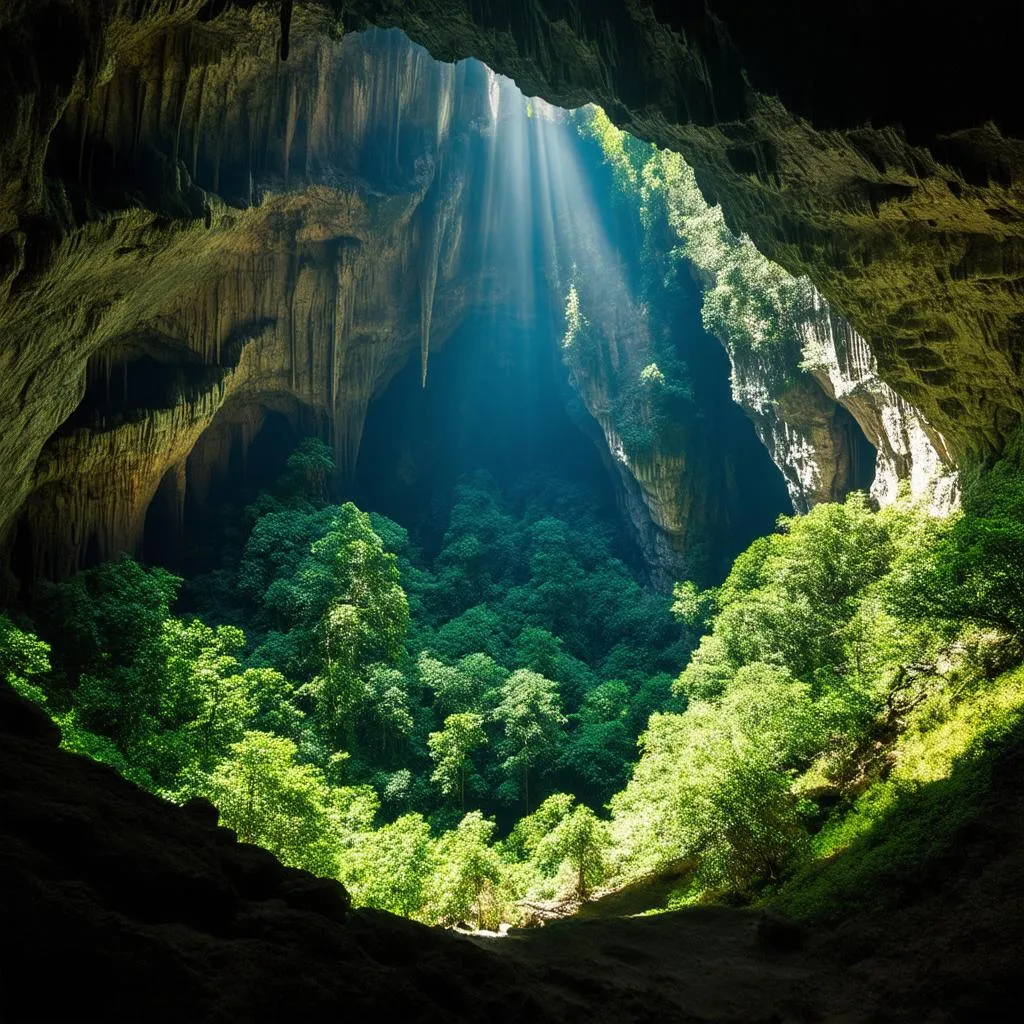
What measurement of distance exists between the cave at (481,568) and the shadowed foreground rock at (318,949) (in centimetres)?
3

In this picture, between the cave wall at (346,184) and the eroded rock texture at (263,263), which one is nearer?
the cave wall at (346,184)

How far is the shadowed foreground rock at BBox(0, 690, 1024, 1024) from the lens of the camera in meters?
3.21

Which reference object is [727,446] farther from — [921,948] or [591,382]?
[921,948]

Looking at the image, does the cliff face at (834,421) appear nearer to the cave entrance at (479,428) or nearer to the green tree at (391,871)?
the cave entrance at (479,428)

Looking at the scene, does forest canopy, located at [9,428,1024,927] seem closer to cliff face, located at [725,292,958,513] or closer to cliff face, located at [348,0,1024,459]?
cliff face, located at [725,292,958,513]

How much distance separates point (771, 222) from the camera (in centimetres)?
1351

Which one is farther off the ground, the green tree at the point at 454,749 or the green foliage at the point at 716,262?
the green foliage at the point at 716,262

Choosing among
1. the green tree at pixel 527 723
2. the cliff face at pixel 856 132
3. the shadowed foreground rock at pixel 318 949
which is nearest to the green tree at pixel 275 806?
the shadowed foreground rock at pixel 318 949

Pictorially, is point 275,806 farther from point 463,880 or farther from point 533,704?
point 533,704

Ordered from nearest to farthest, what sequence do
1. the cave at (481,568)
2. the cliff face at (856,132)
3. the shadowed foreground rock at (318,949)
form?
the shadowed foreground rock at (318,949), the cave at (481,568), the cliff face at (856,132)

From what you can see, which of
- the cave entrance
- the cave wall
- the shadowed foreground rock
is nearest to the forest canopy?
the shadowed foreground rock

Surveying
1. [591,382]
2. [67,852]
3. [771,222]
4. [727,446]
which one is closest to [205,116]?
[771,222]

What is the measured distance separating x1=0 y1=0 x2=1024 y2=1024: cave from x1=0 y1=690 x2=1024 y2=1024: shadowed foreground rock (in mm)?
31

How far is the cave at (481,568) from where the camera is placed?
210 inches
